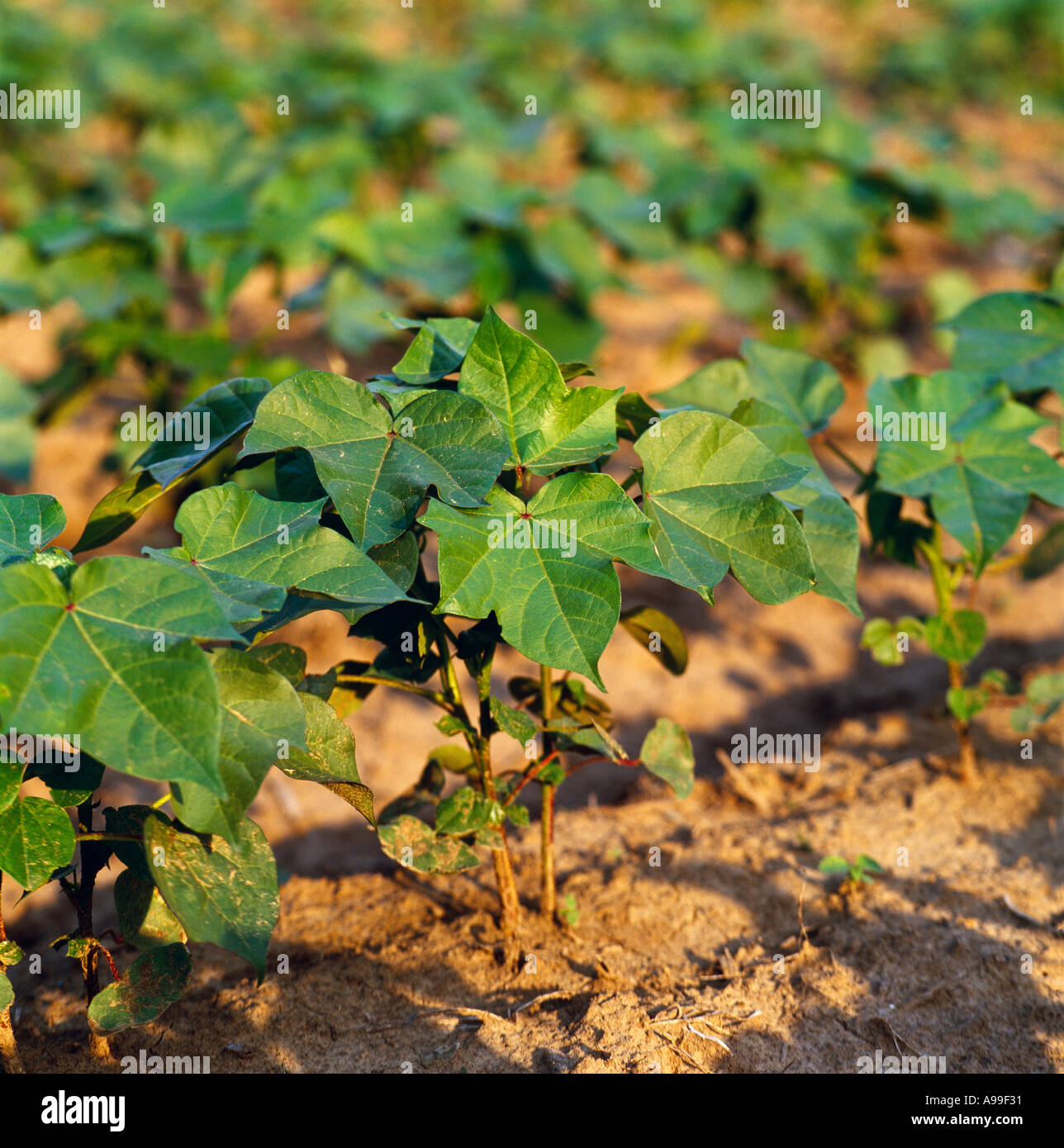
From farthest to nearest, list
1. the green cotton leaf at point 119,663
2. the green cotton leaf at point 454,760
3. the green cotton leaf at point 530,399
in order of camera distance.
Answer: the green cotton leaf at point 454,760 < the green cotton leaf at point 530,399 < the green cotton leaf at point 119,663

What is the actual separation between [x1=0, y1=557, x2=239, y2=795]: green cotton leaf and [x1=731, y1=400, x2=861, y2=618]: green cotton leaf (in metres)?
0.84

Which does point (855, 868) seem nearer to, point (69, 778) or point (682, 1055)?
point (682, 1055)

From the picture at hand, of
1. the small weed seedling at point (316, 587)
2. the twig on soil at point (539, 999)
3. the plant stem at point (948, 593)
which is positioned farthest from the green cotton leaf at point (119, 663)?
the plant stem at point (948, 593)

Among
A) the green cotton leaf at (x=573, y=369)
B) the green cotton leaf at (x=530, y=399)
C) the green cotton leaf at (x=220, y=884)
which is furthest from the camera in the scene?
the green cotton leaf at (x=573, y=369)

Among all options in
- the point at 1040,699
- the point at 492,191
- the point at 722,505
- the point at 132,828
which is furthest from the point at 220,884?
the point at 492,191

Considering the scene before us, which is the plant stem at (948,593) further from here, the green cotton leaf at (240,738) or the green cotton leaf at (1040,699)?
the green cotton leaf at (240,738)

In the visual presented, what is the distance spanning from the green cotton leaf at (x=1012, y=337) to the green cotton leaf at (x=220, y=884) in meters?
1.54

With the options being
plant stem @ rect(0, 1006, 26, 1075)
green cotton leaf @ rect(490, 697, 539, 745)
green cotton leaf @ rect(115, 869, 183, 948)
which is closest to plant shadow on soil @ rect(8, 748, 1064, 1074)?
plant stem @ rect(0, 1006, 26, 1075)

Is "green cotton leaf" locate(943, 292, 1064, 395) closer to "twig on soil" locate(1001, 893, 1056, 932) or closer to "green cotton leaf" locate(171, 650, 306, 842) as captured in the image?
"twig on soil" locate(1001, 893, 1056, 932)

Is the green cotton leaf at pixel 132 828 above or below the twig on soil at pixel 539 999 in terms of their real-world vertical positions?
above

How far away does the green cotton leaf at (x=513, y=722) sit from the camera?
54.6 inches

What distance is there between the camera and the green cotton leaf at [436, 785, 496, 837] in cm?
145

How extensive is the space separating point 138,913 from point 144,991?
104 mm

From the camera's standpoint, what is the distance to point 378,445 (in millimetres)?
1311
